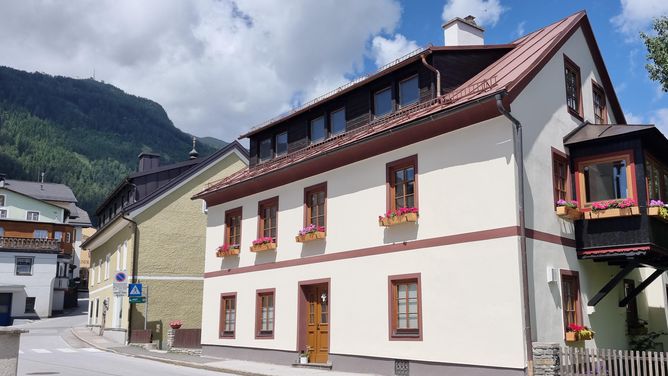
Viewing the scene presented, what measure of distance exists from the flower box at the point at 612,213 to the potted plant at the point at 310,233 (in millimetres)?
7702

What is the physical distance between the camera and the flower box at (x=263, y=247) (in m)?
21.8

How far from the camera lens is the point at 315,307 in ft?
66.1

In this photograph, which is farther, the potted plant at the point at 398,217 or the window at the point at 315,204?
the window at the point at 315,204

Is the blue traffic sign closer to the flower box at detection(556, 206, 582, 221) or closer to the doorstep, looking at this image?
the doorstep

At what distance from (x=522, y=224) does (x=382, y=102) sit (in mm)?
7273

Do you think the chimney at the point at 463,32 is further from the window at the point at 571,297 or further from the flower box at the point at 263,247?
the flower box at the point at 263,247

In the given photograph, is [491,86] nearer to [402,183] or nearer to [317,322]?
[402,183]

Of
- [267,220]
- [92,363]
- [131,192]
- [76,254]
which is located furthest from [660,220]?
[76,254]

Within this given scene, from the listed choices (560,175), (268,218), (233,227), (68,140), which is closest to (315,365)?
(268,218)

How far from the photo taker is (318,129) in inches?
896

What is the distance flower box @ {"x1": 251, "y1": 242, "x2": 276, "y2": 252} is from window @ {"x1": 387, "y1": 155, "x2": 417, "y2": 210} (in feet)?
18.9

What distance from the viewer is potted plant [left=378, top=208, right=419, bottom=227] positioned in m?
16.5

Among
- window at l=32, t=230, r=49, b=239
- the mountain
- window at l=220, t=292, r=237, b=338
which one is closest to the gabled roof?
window at l=220, t=292, r=237, b=338

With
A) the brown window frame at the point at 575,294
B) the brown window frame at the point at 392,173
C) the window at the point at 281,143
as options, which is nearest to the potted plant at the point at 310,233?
the brown window frame at the point at 392,173
